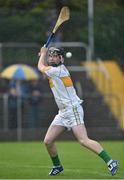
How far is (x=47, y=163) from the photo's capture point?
18.9 m

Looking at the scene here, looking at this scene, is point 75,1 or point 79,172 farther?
point 75,1

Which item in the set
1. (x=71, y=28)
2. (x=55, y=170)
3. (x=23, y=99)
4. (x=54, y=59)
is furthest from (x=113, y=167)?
(x=71, y=28)

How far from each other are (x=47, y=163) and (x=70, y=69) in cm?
1548

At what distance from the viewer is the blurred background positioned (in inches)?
1196

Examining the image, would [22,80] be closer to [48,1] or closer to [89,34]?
[89,34]

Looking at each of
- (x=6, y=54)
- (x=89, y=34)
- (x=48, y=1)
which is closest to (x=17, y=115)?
(x=6, y=54)

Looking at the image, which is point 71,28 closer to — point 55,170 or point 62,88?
point 62,88

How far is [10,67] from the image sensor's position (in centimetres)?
3131

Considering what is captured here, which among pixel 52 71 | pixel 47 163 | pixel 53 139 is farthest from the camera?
pixel 47 163

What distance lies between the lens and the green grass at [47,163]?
16.0 meters

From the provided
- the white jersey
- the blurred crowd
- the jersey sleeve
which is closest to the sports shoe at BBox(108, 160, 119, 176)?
the white jersey

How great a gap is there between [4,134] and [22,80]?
96.3 inches

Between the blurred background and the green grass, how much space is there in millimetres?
4679

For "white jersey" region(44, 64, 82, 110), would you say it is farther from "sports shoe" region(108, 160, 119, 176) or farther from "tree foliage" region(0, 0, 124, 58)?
"tree foliage" region(0, 0, 124, 58)
